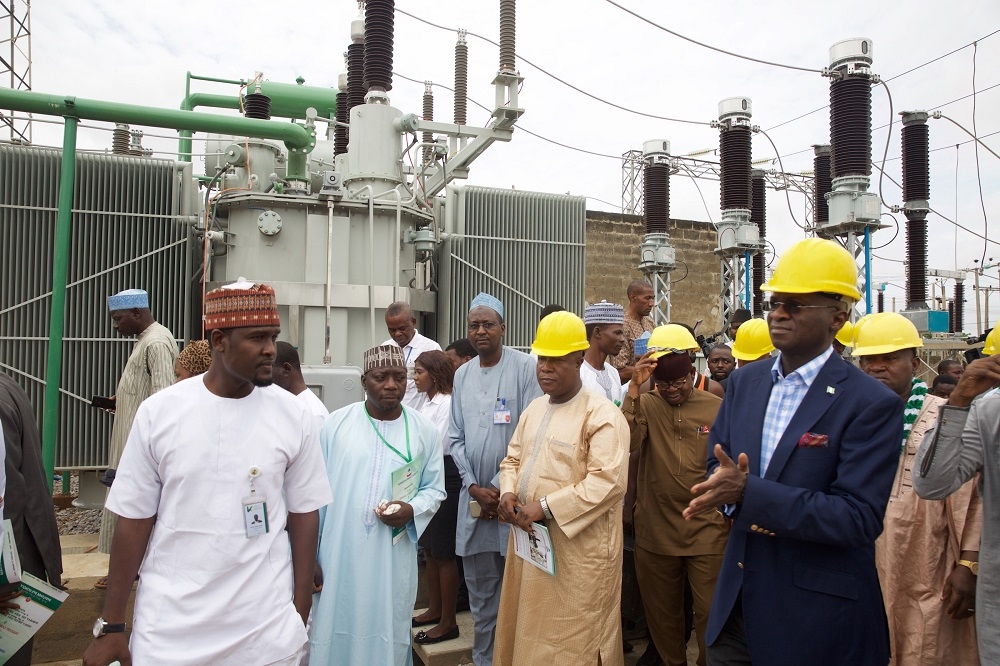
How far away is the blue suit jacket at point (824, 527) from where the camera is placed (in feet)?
7.09

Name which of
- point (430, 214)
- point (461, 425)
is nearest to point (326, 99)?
point (430, 214)

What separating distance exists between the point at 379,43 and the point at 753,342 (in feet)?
14.5

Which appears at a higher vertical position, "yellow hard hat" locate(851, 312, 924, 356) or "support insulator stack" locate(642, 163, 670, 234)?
"support insulator stack" locate(642, 163, 670, 234)

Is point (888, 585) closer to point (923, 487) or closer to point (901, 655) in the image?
point (901, 655)

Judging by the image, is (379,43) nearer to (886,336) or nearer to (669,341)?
(669,341)

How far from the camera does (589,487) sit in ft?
10.6

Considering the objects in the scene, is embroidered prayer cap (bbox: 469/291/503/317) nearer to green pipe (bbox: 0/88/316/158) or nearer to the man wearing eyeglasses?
the man wearing eyeglasses

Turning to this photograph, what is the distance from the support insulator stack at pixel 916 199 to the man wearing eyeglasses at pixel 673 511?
988 centimetres

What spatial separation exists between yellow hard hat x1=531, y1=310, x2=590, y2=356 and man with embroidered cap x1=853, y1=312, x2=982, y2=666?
53.7 inches

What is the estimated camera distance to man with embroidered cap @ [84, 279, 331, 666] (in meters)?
2.21

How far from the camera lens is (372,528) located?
128 inches

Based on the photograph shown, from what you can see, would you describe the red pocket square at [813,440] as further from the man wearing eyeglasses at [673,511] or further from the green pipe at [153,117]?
the green pipe at [153,117]

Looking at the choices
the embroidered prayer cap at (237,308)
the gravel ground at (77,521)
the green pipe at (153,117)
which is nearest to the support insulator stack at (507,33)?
the green pipe at (153,117)

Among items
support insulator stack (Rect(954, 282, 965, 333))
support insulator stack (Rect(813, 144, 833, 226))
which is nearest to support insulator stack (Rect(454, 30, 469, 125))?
support insulator stack (Rect(813, 144, 833, 226))
